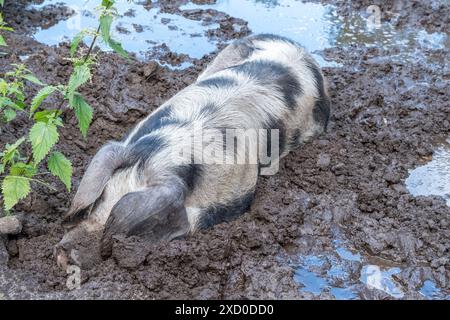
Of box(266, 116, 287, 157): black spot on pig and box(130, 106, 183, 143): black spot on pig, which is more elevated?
box(130, 106, 183, 143): black spot on pig

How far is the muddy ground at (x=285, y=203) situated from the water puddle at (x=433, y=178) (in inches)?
3.0

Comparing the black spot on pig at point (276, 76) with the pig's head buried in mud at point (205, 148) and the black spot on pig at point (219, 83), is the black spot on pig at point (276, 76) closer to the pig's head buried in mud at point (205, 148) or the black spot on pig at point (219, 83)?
the pig's head buried in mud at point (205, 148)

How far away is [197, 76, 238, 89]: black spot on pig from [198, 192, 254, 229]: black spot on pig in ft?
2.61

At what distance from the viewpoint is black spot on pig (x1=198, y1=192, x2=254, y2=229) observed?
405 centimetres

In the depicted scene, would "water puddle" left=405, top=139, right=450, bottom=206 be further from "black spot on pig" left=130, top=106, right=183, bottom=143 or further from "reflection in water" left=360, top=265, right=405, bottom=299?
"black spot on pig" left=130, top=106, right=183, bottom=143

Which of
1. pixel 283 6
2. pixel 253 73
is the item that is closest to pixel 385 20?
pixel 283 6

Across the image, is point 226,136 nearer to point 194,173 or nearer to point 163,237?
point 194,173

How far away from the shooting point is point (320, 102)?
5.14 metres

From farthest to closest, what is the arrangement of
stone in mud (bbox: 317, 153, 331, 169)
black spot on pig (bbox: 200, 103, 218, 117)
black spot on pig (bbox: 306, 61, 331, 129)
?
black spot on pig (bbox: 306, 61, 331, 129) → stone in mud (bbox: 317, 153, 331, 169) → black spot on pig (bbox: 200, 103, 218, 117)

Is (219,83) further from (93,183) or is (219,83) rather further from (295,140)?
(93,183)

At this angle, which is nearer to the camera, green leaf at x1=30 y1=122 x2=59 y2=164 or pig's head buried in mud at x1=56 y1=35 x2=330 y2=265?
green leaf at x1=30 y1=122 x2=59 y2=164

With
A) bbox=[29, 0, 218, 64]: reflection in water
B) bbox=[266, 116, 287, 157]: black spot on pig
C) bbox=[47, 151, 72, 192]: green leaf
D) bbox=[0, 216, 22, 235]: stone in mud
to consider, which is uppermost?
bbox=[47, 151, 72, 192]: green leaf

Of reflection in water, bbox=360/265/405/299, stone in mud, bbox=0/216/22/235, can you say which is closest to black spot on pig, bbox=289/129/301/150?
reflection in water, bbox=360/265/405/299

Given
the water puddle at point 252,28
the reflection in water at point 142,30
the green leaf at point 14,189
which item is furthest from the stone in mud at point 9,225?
the reflection in water at point 142,30
